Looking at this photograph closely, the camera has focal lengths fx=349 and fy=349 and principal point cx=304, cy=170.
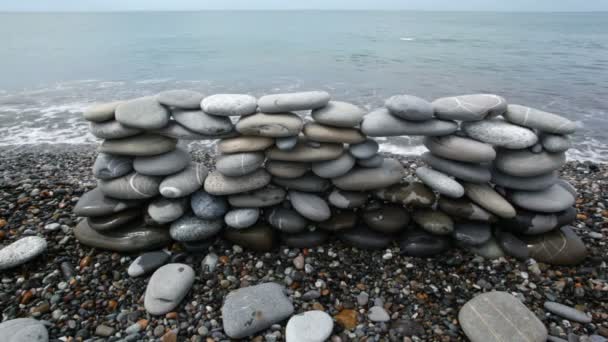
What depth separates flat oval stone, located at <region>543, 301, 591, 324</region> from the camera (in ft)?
10.9

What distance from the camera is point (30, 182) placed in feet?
19.3

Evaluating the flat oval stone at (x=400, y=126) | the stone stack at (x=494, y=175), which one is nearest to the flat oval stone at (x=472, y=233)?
the stone stack at (x=494, y=175)

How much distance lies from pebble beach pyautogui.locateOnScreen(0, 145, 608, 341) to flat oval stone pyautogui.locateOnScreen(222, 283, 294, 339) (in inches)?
4.3

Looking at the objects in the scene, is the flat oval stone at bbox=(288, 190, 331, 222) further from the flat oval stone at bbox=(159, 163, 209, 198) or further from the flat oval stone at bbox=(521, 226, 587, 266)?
the flat oval stone at bbox=(521, 226, 587, 266)

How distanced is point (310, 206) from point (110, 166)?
2.43 m

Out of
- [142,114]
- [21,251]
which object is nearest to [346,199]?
[142,114]

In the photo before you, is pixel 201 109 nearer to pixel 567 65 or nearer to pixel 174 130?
pixel 174 130

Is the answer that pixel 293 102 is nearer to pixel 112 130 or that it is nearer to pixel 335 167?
pixel 335 167

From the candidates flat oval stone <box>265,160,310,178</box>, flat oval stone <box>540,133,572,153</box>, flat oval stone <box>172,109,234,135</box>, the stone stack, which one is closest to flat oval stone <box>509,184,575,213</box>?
the stone stack

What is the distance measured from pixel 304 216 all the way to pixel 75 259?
2793 mm

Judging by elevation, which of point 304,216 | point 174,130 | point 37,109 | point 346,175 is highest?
point 174,130

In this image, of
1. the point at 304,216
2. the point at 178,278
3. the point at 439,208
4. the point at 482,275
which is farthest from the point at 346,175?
the point at 178,278

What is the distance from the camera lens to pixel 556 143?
3.78m

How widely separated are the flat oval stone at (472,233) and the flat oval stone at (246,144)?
249 centimetres
